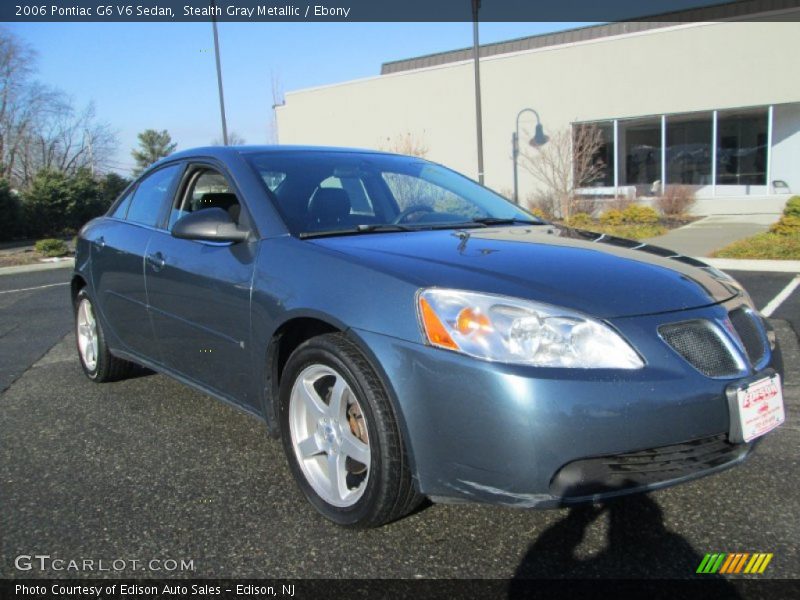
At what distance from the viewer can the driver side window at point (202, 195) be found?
3.64m

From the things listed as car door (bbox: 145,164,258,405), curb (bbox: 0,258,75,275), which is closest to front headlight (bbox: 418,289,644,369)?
car door (bbox: 145,164,258,405)

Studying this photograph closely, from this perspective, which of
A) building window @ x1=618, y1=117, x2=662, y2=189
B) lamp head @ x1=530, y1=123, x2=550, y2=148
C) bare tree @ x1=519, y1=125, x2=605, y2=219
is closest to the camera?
bare tree @ x1=519, y1=125, x2=605, y2=219

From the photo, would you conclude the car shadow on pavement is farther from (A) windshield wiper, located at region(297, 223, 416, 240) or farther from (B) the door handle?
(B) the door handle

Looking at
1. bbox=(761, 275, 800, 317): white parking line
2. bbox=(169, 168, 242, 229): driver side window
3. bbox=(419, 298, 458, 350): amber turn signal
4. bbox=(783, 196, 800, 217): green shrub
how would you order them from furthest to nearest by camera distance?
bbox=(783, 196, 800, 217): green shrub < bbox=(761, 275, 800, 317): white parking line < bbox=(169, 168, 242, 229): driver side window < bbox=(419, 298, 458, 350): amber turn signal

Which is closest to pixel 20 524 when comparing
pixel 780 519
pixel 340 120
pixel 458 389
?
pixel 458 389

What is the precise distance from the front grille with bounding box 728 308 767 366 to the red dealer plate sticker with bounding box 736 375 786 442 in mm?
98

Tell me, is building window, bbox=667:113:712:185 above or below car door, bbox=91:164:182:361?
above

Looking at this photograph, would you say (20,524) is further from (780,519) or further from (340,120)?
(340,120)

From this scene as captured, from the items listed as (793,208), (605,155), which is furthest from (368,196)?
(605,155)

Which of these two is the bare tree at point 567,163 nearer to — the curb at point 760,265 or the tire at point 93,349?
the curb at point 760,265

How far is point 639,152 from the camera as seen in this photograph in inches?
841

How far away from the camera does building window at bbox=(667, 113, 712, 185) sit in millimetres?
20281

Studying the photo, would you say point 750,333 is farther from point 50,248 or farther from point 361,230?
point 50,248

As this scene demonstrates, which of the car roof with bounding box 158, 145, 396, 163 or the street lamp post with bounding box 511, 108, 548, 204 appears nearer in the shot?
the car roof with bounding box 158, 145, 396, 163
